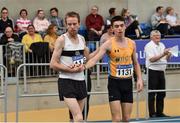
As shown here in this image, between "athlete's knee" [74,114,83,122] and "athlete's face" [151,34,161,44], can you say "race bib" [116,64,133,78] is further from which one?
"athlete's face" [151,34,161,44]

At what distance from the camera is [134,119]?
41.5 ft

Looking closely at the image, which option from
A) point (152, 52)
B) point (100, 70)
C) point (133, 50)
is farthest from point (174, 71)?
point (133, 50)

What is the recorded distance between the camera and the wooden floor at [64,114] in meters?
12.8

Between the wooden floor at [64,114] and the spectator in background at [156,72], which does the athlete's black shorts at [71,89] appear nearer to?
the wooden floor at [64,114]

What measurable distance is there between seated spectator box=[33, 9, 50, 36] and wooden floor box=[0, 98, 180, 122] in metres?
3.34

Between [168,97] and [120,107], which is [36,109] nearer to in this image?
[168,97]

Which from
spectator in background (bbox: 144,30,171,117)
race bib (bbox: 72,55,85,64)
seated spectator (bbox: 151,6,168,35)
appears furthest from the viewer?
seated spectator (bbox: 151,6,168,35)

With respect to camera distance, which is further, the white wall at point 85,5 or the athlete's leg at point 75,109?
the white wall at point 85,5

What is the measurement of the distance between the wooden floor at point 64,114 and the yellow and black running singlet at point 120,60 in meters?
3.80

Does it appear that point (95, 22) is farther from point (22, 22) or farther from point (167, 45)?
point (167, 45)

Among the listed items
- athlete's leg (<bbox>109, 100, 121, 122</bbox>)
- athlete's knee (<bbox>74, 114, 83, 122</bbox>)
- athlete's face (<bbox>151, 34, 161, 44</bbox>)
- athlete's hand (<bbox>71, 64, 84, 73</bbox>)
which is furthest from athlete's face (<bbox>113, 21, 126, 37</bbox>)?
athlete's face (<bbox>151, 34, 161, 44</bbox>)

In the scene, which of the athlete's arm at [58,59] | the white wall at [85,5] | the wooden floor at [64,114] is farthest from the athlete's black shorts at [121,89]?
the white wall at [85,5]

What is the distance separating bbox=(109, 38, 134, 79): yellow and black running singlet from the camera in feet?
29.1

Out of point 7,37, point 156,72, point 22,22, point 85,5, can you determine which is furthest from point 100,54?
point 85,5
